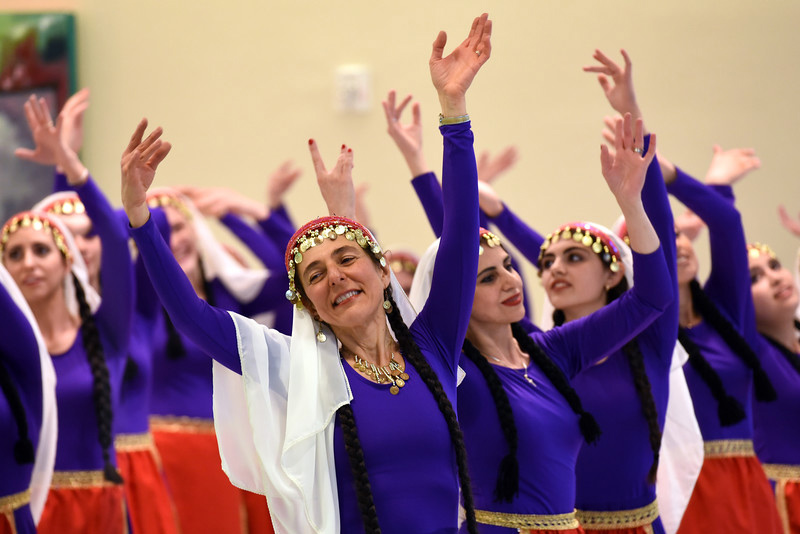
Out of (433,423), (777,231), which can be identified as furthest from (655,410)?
(777,231)

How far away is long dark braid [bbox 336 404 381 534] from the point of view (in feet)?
7.49

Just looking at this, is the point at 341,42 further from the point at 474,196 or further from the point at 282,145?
the point at 474,196

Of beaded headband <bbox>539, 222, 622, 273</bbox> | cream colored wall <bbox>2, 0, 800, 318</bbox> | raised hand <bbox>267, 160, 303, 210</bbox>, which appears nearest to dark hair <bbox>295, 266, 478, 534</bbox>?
beaded headband <bbox>539, 222, 622, 273</bbox>

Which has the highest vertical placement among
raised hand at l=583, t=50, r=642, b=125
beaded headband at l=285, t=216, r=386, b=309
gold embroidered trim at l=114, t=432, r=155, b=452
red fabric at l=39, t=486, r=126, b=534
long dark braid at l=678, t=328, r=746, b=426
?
raised hand at l=583, t=50, r=642, b=125

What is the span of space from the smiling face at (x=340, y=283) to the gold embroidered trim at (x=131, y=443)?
1960 mm

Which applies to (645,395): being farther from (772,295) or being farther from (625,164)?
(772,295)

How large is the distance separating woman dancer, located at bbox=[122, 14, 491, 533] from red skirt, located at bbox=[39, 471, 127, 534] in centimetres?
150

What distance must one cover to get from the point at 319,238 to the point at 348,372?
1.09 ft

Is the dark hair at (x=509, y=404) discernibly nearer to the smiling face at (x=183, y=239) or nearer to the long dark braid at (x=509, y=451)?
the long dark braid at (x=509, y=451)

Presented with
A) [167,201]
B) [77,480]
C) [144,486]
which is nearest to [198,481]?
[144,486]

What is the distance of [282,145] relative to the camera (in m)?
6.46

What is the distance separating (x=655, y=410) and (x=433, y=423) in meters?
1.07

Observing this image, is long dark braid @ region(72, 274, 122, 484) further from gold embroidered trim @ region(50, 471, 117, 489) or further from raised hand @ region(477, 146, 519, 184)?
raised hand @ region(477, 146, 519, 184)

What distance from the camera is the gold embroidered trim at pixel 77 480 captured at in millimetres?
3695
